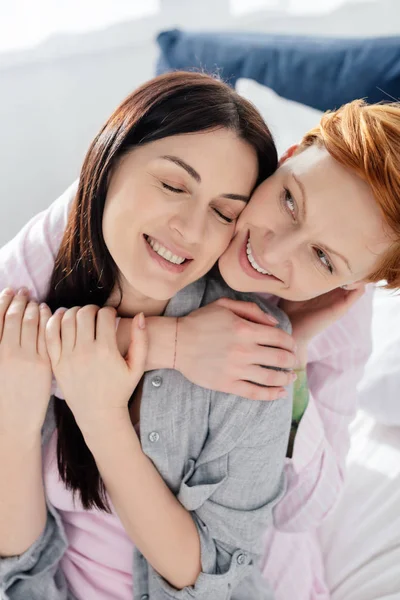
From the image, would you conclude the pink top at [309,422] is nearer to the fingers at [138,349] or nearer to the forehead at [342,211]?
the fingers at [138,349]

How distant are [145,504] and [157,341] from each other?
11.1 inches

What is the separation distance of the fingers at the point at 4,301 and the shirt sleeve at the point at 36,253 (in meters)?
0.04

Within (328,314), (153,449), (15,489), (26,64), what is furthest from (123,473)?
(26,64)

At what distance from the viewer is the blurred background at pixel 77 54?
2.10m

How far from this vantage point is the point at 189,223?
1030 millimetres

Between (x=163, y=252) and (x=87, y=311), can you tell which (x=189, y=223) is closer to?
(x=163, y=252)

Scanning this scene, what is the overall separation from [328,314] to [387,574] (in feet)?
1.84

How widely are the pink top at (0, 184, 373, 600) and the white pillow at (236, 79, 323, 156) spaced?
631 mm

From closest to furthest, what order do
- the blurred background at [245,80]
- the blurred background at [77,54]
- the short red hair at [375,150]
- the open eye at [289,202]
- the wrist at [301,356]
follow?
the short red hair at [375,150] → the open eye at [289,202] → the wrist at [301,356] → the blurred background at [245,80] → the blurred background at [77,54]

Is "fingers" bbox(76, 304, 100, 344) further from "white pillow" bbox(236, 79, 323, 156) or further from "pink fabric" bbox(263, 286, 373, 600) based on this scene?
"white pillow" bbox(236, 79, 323, 156)

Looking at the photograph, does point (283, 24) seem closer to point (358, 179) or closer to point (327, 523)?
point (358, 179)

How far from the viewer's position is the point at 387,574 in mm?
1324

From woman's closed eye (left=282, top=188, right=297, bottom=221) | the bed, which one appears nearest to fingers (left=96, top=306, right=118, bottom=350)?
woman's closed eye (left=282, top=188, right=297, bottom=221)

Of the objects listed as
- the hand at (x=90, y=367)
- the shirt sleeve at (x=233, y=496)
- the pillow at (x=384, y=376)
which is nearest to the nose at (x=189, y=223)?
the hand at (x=90, y=367)
